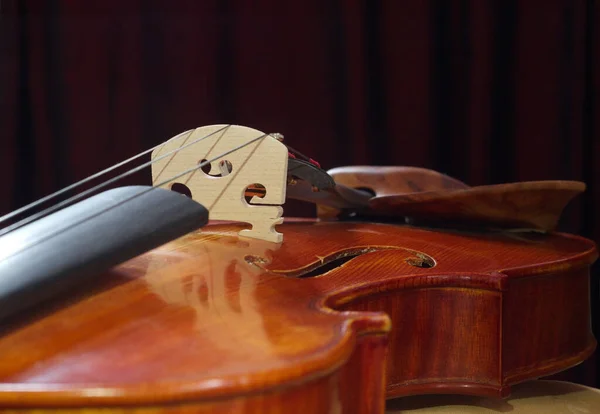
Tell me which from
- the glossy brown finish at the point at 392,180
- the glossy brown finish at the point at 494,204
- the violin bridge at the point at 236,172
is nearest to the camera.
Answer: the violin bridge at the point at 236,172

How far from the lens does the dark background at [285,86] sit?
5.19ft

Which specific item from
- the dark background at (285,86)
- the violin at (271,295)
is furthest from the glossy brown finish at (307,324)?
the dark background at (285,86)

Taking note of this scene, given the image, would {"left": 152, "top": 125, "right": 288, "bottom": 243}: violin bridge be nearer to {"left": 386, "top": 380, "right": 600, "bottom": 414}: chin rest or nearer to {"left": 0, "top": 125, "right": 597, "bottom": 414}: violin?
{"left": 0, "top": 125, "right": 597, "bottom": 414}: violin

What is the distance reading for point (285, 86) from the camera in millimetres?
1681

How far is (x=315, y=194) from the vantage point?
3.66 feet

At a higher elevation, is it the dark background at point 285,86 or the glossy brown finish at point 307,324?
the dark background at point 285,86

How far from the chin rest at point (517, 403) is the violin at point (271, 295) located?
9cm

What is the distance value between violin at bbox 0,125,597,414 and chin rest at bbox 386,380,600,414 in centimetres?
9

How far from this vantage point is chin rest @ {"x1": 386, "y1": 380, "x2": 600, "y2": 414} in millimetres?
905

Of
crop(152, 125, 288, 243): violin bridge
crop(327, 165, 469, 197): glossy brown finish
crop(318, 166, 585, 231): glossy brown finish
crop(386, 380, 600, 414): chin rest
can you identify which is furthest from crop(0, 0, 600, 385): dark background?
crop(152, 125, 288, 243): violin bridge

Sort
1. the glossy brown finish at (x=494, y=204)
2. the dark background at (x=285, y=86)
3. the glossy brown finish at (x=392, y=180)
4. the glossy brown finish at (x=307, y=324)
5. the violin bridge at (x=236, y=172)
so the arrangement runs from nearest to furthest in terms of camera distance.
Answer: the glossy brown finish at (x=307, y=324) → the violin bridge at (x=236, y=172) → the glossy brown finish at (x=494, y=204) → the glossy brown finish at (x=392, y=180) → the dark background at (x=285, y=86)

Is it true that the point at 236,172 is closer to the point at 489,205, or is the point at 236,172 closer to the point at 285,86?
the point at 489,205

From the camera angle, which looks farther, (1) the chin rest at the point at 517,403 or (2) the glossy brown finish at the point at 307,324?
(1) the chin rest at the point at 517,403

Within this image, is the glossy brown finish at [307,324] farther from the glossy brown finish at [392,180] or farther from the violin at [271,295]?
the glossy brown finish at [392,180]
